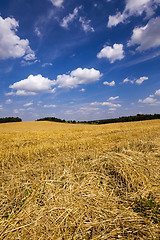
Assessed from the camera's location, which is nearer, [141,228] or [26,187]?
[141,228]

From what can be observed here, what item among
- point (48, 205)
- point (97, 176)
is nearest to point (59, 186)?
point (48, 205)

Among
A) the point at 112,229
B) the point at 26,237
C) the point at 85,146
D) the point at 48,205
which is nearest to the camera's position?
the point at 26,237

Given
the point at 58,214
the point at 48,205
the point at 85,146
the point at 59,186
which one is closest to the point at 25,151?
the point at 85,146

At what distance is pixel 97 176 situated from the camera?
2705mm

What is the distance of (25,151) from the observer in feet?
14.4

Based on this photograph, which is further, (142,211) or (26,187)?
(26,187)

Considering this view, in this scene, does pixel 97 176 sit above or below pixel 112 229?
above

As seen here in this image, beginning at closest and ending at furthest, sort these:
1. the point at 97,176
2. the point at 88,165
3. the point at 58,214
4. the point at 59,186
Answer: the point at 58,214, the point at 59,186, the point at 97,176, the point at 88,165

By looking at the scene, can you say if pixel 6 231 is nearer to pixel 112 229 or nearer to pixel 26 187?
pixel 26 187

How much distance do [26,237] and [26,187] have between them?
36.7 inches

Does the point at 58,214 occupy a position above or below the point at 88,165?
below

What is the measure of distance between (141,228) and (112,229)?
361 mm

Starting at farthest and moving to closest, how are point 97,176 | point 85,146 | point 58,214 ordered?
point 85,146 < point 97,176 < point 58,214

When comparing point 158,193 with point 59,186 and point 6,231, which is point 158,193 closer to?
point 59,186
